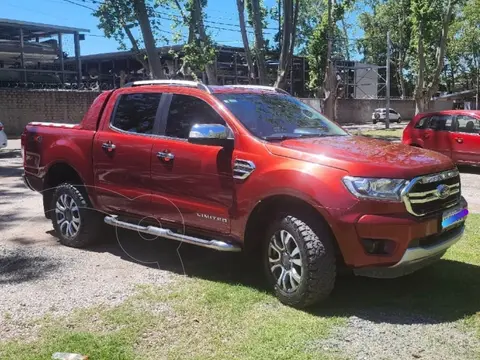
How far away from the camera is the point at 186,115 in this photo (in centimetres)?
535

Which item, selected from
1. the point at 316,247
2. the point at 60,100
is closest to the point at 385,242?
the point at 316,247

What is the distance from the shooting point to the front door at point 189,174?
480 cm

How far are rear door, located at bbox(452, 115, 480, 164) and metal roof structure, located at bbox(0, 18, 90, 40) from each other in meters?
20.0

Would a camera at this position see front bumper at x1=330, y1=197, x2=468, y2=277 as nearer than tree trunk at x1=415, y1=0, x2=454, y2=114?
Yes

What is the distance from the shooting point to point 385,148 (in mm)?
4660

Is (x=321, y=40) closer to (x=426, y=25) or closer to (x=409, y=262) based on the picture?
(x=426, y=25)

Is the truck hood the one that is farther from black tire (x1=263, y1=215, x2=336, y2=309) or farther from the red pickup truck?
black tire (x1=263, y1=215, x2=336, y2=309)

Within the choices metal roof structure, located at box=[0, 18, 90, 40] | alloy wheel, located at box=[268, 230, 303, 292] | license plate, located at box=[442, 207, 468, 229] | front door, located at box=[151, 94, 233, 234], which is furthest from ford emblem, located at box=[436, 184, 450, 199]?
metal roof structure, located at box=[0, 18, 90, 40]

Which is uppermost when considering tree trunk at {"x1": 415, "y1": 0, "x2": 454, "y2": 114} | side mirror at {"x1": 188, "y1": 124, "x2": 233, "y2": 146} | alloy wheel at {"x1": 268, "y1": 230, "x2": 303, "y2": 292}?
tree trunk at {"x1": 415, "y1": 0, "x2": 454, "y2": 114}

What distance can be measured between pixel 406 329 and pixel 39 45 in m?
26.8

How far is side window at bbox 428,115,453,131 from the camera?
14.1 m

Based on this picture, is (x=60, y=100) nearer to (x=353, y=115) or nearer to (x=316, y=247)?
(x=316, y=247)

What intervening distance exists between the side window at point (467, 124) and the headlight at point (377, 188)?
10548 mm

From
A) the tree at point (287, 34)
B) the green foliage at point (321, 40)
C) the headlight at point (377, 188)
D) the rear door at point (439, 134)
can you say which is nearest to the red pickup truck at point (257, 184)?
the headlight at point (377, 188)
